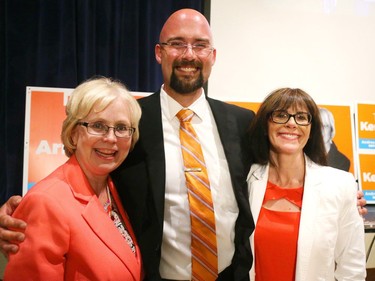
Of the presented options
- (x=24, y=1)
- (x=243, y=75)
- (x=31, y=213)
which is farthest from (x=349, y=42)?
(x=31, y=213)

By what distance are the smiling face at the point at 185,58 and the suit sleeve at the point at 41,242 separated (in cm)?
88

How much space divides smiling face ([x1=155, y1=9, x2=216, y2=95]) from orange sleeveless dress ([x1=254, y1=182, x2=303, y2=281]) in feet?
2.43

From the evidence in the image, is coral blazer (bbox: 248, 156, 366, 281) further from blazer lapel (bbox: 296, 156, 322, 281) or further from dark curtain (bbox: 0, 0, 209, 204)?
dark curtain (bbox: 0, 0, 209, 204)

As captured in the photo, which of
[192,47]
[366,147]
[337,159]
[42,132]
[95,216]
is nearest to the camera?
[95,216]

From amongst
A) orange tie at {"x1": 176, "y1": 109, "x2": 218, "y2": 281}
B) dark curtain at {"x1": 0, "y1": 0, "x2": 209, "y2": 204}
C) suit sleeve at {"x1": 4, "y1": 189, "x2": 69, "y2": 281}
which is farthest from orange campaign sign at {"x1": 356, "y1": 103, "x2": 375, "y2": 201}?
suit sleeve at {"x1": 4, "y1": 189, "x2": 69, "y2": 281}

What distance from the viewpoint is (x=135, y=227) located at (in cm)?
158

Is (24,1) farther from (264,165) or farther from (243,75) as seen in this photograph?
(264,165)

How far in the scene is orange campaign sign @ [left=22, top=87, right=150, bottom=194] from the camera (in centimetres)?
272

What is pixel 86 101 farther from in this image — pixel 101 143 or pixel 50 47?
pixel 50 47

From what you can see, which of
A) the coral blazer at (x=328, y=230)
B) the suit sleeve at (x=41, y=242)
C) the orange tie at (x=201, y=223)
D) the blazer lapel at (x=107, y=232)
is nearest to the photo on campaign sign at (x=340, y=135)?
the coral blazer at (x=328, y=230)

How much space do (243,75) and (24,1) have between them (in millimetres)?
2062

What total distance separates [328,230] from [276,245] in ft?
0.83

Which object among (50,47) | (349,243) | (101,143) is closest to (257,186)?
(349,243)

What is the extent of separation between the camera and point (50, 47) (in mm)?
3268
